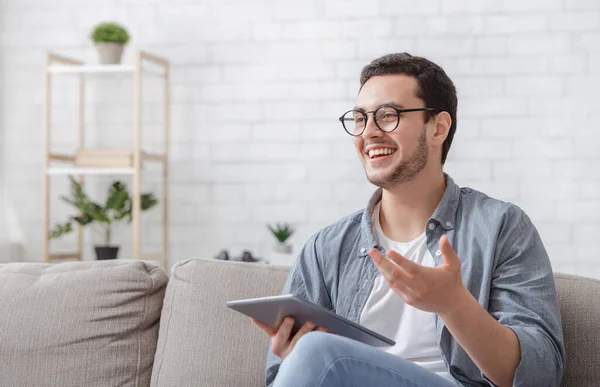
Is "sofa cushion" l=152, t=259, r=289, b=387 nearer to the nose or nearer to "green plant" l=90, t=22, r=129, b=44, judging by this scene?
the nose

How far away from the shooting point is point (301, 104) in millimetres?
4215

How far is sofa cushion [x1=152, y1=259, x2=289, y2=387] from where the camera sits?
6.40 feet

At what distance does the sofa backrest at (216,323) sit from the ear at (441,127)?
0.42 meters

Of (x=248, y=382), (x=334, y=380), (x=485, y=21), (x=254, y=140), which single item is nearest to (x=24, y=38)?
(x=254, y=140)

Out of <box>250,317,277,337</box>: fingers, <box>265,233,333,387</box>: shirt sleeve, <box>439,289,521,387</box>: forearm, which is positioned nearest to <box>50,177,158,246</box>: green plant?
<box>265,233,333,387</box>: shirt sleeve

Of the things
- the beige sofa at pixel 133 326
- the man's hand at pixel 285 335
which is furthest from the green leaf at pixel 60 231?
the man's hand at pixel 285 335

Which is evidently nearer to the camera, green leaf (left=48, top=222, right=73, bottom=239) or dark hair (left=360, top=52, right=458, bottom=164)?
dark hair (left=360, top=52, right=458, bottom=164)

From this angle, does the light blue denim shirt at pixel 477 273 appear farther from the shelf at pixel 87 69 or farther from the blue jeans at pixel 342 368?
the shelf at pixel 87 69

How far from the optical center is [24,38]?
4.48 meters

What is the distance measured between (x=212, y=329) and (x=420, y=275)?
0.81 metres

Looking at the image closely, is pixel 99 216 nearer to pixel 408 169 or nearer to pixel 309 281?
pixel 309 281

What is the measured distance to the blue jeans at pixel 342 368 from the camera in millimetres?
1407

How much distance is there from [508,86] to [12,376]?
2.82 meters

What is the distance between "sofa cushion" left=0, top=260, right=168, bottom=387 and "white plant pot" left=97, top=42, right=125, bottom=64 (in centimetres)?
211
